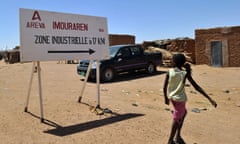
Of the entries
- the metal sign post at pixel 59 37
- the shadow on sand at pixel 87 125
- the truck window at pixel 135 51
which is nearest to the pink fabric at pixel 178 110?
the shadow on sand at pixel 87 125

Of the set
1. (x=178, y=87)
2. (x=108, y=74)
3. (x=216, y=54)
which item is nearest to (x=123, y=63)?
(x=108, y=74)

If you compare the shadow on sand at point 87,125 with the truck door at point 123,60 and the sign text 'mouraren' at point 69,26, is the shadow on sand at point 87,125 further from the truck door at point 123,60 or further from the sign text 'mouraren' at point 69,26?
the truck door at point 123,60

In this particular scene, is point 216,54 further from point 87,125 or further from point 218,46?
point 87,125

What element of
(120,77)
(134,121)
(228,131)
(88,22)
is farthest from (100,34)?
(120,77)

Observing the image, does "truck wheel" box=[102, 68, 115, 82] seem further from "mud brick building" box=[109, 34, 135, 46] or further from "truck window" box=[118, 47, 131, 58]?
"mud brick building" box=[109, 34, 135, 46]

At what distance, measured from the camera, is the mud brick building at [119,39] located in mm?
29078

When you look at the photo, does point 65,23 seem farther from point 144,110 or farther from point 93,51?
point 144,110

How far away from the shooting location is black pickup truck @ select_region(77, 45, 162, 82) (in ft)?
49.8

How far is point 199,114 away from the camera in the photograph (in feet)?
24.3

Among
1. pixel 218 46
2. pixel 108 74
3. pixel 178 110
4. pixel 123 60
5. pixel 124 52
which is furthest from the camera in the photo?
→ pixel 218 46

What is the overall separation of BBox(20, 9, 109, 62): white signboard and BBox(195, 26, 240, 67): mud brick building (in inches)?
589

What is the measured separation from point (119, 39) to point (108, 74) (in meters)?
14.8

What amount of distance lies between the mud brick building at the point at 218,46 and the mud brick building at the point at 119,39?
9251 millimetres

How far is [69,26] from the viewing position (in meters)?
7.46
